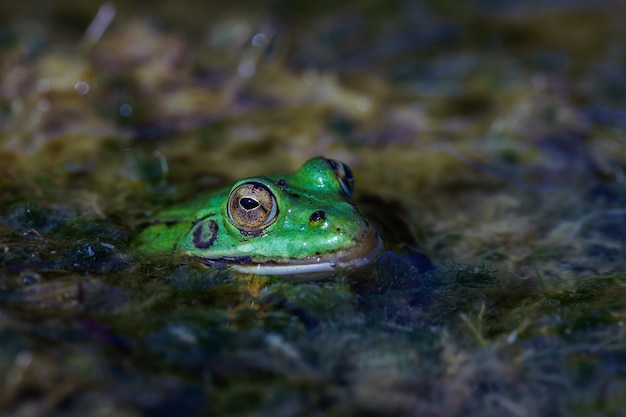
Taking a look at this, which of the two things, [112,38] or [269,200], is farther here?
[112,38]

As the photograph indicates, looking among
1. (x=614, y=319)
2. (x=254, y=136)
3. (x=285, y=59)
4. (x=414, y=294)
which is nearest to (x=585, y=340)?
(x=614, y=319)

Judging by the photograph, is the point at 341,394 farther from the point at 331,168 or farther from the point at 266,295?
the point at 331,168

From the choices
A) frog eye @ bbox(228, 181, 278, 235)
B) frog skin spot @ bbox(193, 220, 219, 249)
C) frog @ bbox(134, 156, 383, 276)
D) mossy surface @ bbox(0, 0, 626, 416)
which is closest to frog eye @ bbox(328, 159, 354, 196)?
frog @ bbox(134, 156, 383, 276)

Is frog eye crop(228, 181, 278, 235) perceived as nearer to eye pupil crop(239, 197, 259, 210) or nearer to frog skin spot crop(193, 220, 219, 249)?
eye pupil crop(239, 197, 259, 210)

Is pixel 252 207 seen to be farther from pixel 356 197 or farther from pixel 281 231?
pixel 356 197

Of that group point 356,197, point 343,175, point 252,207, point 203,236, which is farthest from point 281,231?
point 356,197
